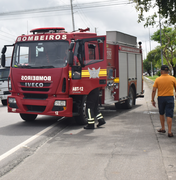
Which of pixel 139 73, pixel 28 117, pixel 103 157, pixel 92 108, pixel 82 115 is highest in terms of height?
pixel 139 73

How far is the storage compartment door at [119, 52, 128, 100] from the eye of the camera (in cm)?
1210

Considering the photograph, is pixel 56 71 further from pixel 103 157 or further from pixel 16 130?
pixel 103 157

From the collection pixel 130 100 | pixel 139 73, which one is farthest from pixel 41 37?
pixel 139 73

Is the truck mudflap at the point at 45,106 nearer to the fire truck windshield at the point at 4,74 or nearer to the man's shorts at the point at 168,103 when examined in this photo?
the man's shorts at the point at 168,103

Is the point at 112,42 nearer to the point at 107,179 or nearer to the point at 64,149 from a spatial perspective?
the point at 64,149

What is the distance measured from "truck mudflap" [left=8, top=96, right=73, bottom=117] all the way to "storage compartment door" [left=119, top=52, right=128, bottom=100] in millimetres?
3833

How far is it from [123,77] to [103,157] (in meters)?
7.11

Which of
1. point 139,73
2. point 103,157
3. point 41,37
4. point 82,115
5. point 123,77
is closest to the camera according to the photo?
point 103,157

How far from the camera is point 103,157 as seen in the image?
569 cm

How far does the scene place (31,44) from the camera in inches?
361

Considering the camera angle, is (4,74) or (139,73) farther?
(4,74)

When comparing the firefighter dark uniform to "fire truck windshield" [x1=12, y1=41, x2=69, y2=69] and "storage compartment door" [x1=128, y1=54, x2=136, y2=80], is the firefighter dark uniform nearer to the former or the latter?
"fire truck windshield" [x1=12, y1=41, x2=69, y2=69]

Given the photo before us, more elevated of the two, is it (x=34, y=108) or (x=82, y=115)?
(x=34, y=108)

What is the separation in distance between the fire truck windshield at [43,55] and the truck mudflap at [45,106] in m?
0.99
